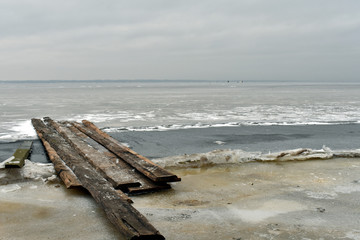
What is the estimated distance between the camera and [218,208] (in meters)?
5.23

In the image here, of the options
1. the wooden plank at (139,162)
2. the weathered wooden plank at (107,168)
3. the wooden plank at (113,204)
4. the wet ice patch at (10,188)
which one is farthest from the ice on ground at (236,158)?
the wet ice patch at (10,188)

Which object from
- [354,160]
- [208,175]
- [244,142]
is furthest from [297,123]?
[208,175]

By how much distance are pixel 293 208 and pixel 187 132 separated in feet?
28.0

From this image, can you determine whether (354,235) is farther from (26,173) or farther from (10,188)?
(26,173)

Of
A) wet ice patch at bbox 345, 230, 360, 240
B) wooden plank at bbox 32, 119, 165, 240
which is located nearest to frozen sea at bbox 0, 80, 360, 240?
wet ice patch at bbox 345, 230, 360, 240

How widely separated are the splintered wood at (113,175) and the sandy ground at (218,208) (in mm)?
225

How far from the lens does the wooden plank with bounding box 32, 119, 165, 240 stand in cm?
393

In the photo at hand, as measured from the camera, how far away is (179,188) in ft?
20.8

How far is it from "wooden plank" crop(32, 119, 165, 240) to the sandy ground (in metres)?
0.21

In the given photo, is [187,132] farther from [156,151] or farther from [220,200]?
[220,200]

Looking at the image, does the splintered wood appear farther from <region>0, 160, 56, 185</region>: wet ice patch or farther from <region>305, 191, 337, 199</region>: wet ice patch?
<region>305, 191, 337, 199</region>: wet ice patch

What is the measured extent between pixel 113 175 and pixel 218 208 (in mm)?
2360

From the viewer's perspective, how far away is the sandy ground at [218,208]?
437cm

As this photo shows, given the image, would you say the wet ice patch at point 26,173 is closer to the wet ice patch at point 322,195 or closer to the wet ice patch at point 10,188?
Result: the wet ice patch at point 10,188
